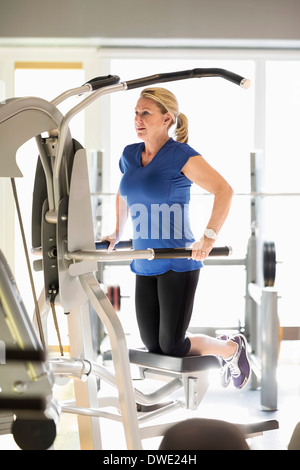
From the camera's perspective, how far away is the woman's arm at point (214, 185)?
8.05 feet

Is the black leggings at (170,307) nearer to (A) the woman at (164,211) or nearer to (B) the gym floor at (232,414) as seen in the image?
(A) the woman at (164,211)

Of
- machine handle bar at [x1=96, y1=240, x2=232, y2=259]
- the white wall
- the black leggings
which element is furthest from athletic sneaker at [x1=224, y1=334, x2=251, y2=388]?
the white wall

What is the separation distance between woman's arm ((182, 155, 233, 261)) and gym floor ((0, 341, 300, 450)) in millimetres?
1175

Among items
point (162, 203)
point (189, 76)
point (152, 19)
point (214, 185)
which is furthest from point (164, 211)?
point (152, 19)

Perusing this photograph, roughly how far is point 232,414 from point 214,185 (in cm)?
161

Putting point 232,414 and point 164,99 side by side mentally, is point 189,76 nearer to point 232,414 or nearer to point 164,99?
point 164,99

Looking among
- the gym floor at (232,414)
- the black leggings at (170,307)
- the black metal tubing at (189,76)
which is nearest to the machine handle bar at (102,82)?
the black metal tubing at (189,76)

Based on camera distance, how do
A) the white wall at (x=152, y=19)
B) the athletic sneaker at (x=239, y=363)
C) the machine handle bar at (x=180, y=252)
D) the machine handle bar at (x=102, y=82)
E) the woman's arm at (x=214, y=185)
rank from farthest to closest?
the white wall at (x=152, y=19)
the athletic sneaker at (x=239, y=363)
the woman's arm at (x=214, y=185)
the machine handle bar at (x=102, y=82)
the machine handle bar at (x=180, y=252)

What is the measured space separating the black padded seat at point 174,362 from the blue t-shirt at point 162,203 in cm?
35

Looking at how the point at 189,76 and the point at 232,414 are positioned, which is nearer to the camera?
the point at 189,76

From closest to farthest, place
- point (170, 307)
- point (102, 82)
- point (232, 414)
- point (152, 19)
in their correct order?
point (102, 82)
point (170, 307)
point (232, 414)
point (152, 19)

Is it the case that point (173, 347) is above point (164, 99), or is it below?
below

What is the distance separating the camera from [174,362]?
2.52 metres

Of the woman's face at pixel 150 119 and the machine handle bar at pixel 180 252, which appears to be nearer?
the machine handle bar at pixel 180 252
